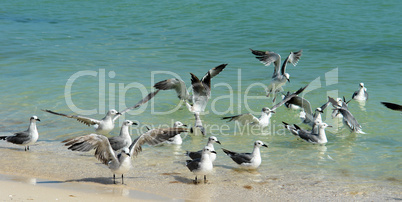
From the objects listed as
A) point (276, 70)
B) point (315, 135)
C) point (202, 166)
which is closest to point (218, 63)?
point (276, 70)

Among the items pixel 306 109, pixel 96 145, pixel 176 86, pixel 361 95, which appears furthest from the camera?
pixel 361 95

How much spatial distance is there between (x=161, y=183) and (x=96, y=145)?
117 centimetres

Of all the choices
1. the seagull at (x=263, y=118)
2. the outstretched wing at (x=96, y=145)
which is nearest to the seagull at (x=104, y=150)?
the outstretched wing at (x=96, y=145)

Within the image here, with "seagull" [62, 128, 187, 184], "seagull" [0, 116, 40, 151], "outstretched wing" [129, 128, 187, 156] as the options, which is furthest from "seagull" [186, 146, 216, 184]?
"seagull" [0, 116, 40, 151]

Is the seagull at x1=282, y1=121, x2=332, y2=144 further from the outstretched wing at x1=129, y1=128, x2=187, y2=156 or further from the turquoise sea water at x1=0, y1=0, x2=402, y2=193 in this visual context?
the outstretched wing at x1=129, y1=128, x2=187, y2=156

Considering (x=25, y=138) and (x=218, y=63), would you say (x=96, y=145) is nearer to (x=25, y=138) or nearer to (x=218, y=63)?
(x=25, y=138)

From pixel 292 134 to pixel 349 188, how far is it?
3.76 m

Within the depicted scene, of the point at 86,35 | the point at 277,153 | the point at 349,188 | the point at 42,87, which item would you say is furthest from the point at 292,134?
the point at 86,35

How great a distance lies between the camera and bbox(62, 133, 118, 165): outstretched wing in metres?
8.09

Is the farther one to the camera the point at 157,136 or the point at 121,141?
the point at 121,141

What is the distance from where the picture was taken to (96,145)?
323 inches

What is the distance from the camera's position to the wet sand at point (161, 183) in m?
7.42

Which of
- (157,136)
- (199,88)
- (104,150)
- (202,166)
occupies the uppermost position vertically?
(199,88)

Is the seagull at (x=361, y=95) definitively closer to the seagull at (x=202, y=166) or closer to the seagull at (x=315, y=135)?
the seagull at (x=315, y=135)
